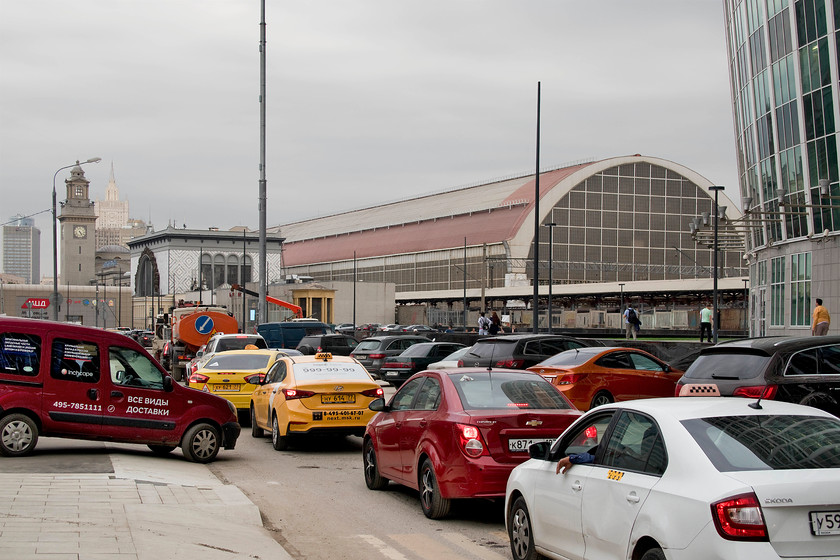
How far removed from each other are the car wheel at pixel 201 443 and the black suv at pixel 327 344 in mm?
22041

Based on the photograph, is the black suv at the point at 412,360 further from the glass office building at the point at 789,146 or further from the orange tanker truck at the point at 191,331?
the glass office building at the point at 789,146

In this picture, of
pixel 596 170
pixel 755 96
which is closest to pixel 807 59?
pixel 755 96

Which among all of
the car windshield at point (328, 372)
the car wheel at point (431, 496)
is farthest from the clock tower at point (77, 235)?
the car wheel at point (431, 496)

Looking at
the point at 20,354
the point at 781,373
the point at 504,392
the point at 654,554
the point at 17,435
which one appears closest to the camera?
the point at 654,554

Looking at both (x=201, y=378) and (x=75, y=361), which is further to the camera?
(x=201, y=378)

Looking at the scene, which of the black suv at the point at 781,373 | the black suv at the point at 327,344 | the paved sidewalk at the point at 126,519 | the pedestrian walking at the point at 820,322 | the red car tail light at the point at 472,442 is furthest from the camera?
the black suv at the point at 327,344

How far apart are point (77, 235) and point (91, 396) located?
175m

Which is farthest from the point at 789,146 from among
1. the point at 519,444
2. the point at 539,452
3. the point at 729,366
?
the point at 539,452

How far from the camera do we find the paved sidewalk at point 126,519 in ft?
24.0

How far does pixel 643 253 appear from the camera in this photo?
10625cm

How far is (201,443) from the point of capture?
14344 mm

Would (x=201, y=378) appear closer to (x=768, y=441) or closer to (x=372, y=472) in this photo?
(x=372, y=472)

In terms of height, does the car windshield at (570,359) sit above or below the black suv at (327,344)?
below

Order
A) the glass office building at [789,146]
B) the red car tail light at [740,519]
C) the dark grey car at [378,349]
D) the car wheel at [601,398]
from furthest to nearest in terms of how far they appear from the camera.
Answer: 1. the glass office building at [789,146]
2. the dark grey car at [378,349]
3. the car wheel at [601,398]
4. the red car tail light at [740,519]
